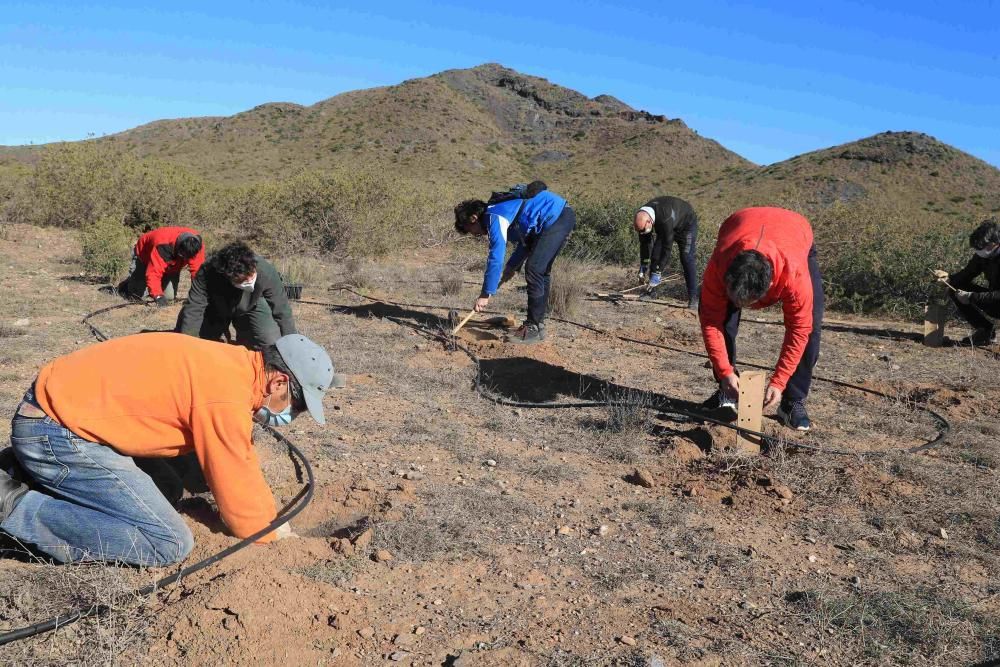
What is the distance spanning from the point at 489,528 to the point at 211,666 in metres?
1.40

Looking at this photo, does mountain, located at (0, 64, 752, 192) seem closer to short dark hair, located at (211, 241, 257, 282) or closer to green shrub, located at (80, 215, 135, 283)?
green shrub, located at (80, 215, 135, 283)

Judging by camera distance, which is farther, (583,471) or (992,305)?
(992,305)

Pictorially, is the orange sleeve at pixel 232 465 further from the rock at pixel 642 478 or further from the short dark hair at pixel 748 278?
the short dark hair at pixel 748 278

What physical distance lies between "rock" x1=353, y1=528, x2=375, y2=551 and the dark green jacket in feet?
8.09

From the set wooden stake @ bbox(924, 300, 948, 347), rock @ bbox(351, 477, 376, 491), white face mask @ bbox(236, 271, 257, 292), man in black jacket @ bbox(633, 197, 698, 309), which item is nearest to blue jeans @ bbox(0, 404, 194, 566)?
rock @ bbox(351, 477, 376, 491)

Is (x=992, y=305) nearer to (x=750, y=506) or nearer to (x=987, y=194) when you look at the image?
(x=750, y=506)

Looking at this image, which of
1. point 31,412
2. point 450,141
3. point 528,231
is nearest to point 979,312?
point 528,231

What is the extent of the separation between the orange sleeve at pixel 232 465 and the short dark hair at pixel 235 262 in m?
2.33

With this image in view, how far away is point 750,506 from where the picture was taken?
386 centimetres

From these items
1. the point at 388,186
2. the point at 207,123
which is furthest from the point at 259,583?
the point at 207,123

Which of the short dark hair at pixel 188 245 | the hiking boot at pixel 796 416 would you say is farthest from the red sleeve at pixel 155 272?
the hiking boot at pixel 796 416

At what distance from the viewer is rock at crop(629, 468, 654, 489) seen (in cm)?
408

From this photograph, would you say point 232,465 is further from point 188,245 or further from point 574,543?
point 188,245

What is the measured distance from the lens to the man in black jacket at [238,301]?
16.4 ft
